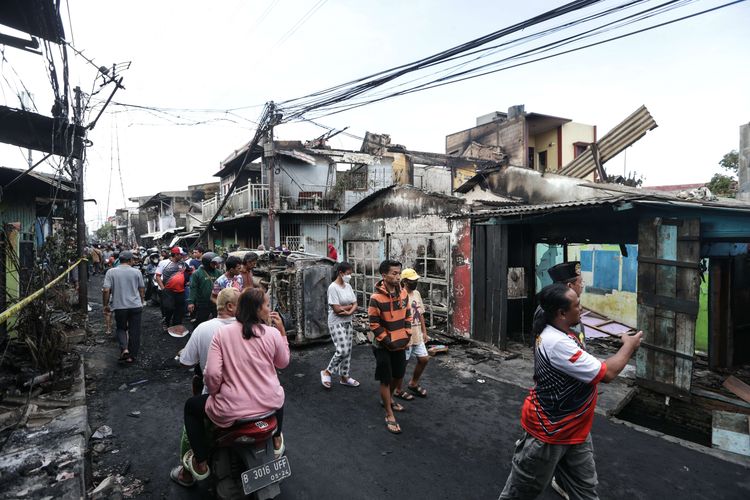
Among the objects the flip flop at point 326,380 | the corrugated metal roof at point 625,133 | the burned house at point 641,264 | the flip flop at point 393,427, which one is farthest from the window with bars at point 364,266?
the corrugated metal roof at point 625,133

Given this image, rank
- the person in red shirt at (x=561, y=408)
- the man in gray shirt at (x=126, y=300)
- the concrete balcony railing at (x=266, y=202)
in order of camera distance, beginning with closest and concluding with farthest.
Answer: the person in red shirt at (x=561, y=408), the man in gray shirt at (x=126, y=300), the concrete balcony railing at (x=266, y=202)

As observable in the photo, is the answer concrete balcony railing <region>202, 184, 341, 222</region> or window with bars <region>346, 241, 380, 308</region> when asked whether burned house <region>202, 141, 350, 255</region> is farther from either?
window with bars <region>346, 241, 380, 308</region>

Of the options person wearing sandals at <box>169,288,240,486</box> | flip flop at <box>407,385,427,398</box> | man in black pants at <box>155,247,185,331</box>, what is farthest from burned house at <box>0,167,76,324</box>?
flip flop at <box>407,385,427,398</box>

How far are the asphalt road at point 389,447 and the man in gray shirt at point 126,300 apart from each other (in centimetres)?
51

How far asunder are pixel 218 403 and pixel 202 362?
0.53m


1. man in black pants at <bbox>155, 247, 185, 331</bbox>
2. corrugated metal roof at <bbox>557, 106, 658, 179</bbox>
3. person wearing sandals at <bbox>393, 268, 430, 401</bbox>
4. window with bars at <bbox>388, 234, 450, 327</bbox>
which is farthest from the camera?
corrugated metal roof at <bbox>557, 106, 658, 179</bbox>

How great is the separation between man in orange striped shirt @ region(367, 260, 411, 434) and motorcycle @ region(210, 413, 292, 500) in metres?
1.83

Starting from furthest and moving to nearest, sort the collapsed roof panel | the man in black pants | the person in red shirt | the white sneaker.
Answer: the man in black pants → the collapsed roof panel → the white sneaker → the person in red shirt

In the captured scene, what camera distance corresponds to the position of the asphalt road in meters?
3.31

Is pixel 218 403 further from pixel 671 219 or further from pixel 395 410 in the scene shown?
pixel 671 219

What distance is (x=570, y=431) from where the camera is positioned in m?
2.34

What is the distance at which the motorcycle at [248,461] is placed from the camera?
8.30 ft

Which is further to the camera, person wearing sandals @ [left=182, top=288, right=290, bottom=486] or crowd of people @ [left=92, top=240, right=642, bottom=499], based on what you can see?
person wearing sandals @ [left=182, top=288, right=290, bottom=486]

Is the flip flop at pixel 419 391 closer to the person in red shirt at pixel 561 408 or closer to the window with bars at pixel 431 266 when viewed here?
the person in red shirt at pixel 561 408
